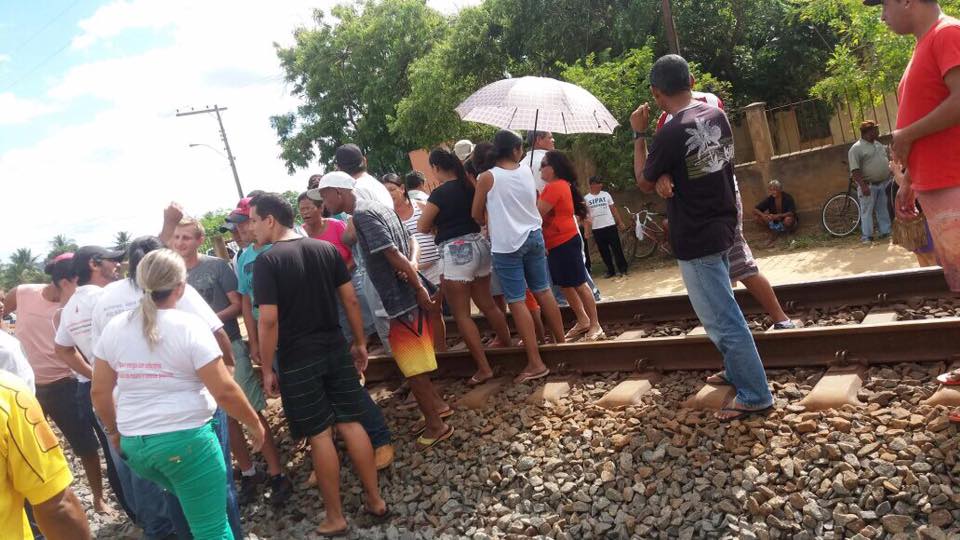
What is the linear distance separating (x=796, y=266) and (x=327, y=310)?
8.39 m

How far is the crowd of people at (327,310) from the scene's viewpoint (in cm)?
326

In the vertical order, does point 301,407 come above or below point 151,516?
above

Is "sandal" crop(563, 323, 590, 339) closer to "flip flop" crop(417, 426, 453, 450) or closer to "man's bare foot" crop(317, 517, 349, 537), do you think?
"flip flop" crop(417, 426, 453, 450)

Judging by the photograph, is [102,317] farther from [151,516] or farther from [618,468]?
[618,468]

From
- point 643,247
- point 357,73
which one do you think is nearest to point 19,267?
point 357,73

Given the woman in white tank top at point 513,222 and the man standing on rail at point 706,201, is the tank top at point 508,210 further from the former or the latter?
the man standing on rail at point 706,201

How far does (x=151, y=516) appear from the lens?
15.1 ft

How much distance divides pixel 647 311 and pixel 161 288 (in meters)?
4.37

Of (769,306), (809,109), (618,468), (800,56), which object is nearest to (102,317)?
(618,468)

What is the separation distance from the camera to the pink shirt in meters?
5.50

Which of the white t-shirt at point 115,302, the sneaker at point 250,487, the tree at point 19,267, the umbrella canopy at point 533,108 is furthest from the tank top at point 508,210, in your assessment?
the tree at point 19,267

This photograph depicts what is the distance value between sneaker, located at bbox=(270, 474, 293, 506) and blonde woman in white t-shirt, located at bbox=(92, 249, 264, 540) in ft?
5.21

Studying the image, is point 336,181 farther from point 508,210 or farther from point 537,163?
point 537,163

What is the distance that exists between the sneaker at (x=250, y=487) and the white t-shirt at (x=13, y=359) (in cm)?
191
